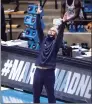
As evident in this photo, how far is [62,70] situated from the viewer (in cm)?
896

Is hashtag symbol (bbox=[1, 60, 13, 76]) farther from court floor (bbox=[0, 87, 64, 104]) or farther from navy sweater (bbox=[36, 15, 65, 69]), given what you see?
navy sweater (bbox=[36, 15, 65, 69])

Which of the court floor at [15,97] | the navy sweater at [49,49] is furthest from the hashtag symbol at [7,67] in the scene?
the navy sweater at [49,49]

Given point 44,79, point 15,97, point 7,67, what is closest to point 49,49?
point 44,79

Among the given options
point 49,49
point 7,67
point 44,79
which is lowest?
point 7,67

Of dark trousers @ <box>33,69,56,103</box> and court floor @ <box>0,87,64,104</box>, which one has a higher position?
dark trousers @ <box>33,69,56,103</box>

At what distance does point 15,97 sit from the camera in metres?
9.32

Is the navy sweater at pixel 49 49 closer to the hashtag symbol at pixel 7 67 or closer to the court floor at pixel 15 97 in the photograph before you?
the court floor at pixel 15 97

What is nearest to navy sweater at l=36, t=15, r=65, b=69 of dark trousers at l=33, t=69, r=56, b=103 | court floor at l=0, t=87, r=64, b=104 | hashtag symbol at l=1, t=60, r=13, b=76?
dark trousers at l=33, t=69, r=56, b=103

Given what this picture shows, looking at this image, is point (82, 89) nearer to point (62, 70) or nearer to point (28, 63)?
point (62, 70)

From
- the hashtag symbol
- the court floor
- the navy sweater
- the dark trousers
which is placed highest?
the navy sweater

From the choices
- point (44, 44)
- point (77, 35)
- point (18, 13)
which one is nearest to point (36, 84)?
point (44, 44)

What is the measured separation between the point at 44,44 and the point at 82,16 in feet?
23.9

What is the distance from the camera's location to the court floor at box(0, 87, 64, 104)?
353 inches

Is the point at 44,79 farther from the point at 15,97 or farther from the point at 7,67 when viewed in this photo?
the point at 7,67
